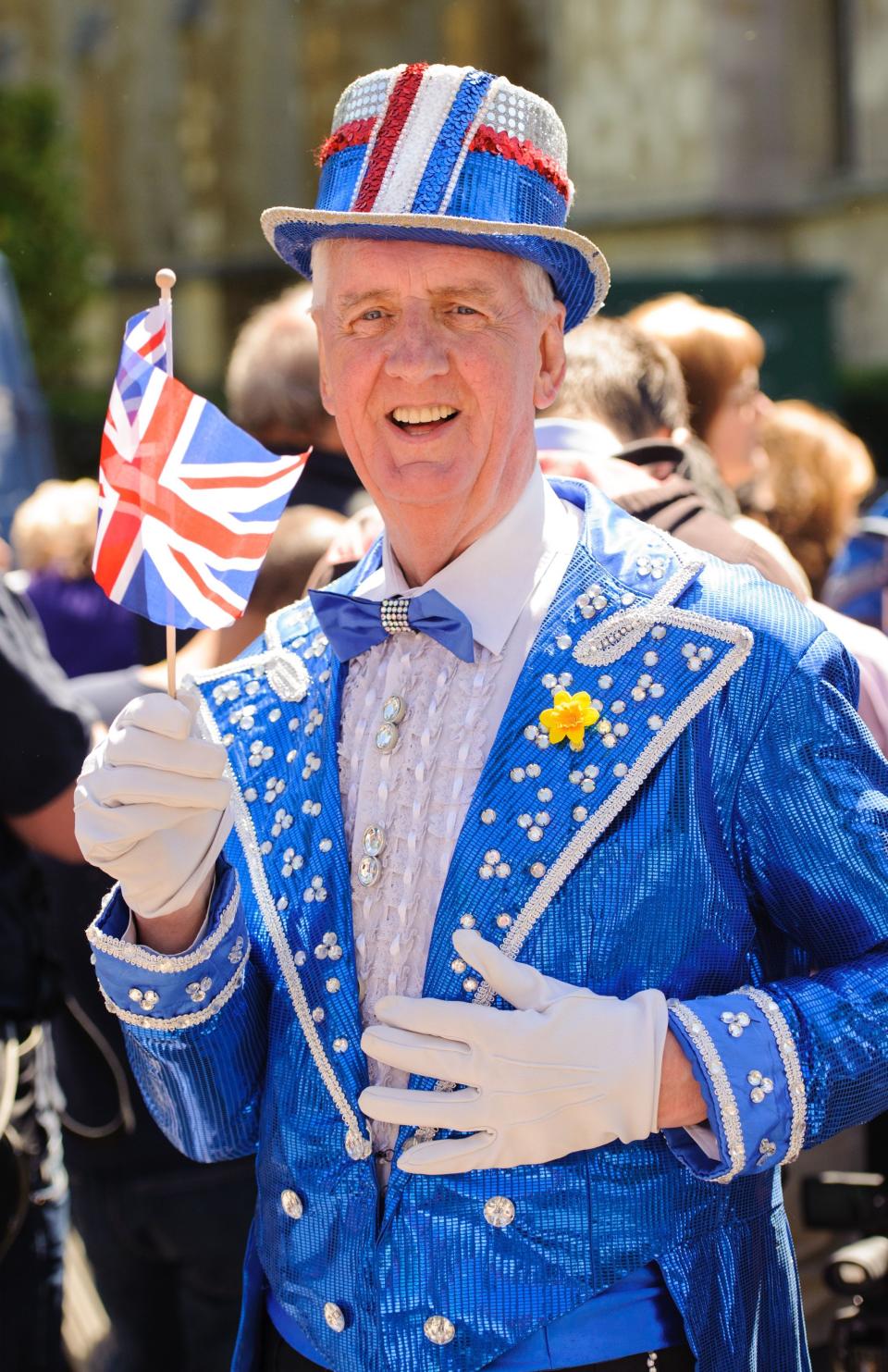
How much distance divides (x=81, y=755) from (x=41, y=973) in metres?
0.35

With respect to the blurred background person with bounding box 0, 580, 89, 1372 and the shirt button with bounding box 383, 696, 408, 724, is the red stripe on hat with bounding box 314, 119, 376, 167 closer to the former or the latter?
the shirt button with bounding box 383, 696, 408, 724

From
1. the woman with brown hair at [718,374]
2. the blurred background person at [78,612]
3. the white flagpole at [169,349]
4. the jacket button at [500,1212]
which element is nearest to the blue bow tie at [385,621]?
the white flagpole at [169,349]

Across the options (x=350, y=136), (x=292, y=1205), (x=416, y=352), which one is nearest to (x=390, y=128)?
(x=350, y=136)

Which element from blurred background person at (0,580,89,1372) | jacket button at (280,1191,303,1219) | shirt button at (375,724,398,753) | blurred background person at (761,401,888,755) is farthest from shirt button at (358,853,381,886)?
blurred background person at (761,401,888,755)

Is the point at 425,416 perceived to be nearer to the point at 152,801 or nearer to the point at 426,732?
the point at 426,732

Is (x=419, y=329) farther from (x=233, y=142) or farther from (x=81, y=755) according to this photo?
(x=233, y=142)

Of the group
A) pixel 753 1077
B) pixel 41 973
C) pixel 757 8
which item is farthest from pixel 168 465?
pixel 757 8

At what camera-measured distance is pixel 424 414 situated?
1.74 metres

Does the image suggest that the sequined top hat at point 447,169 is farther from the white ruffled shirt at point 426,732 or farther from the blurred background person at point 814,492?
the blurred background person at point 814,492

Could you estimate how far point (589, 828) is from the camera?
1.68 m

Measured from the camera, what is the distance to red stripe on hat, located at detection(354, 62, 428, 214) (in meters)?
A: 1.71

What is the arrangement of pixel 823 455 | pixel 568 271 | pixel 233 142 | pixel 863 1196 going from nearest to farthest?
pixel 568 271, pixel 863 1196, pixel 823 455, pixel 233 142

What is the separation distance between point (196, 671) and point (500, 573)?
532 mm

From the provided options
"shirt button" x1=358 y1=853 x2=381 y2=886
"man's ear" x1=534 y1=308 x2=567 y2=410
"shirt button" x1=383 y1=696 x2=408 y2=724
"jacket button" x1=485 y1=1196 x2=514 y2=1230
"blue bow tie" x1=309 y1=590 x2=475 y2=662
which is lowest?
"jacket button" x1=485 y1=1196 x2=514 y2=1230
